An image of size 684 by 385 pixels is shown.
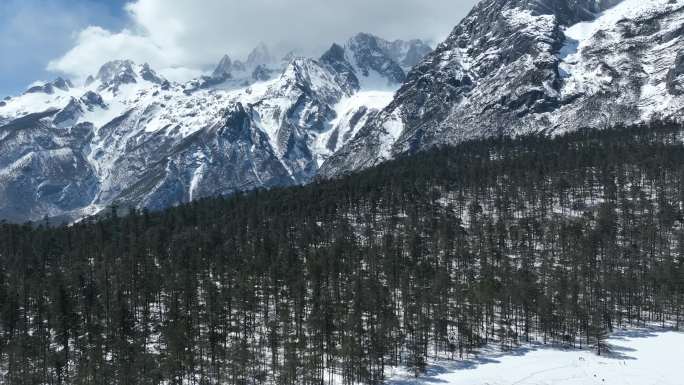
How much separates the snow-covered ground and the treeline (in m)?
4.08

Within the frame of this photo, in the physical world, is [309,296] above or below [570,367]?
above

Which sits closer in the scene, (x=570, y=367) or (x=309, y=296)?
(x=570, y=367)

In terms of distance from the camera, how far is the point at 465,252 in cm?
17038

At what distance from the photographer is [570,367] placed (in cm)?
11900

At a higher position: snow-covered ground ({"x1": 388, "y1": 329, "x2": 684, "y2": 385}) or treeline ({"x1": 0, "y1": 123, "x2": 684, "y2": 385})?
treeline ({"x1": 0, "y1": 123, "x2": 684, "y2": 385})

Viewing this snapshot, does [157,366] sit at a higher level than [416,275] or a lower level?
lower

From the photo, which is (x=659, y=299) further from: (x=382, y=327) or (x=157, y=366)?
(x=157, y=366)

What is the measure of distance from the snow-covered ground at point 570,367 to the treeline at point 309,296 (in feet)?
13.4

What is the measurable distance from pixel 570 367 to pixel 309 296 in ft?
176

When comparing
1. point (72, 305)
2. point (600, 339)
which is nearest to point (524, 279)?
point (600, 339)

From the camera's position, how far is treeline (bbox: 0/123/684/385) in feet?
355

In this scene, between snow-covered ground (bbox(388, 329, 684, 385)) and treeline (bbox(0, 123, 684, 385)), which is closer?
treeline (bbox(0, 123, 684, 385))

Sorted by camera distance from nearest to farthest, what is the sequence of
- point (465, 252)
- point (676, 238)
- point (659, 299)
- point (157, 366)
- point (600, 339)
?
point (157, 366) → point (600, 339) → point (659, 299) → point (465, 252) → point (676, 238)

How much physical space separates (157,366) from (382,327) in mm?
39860
